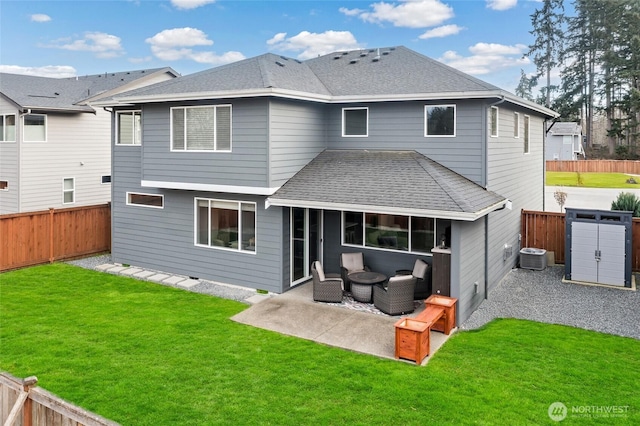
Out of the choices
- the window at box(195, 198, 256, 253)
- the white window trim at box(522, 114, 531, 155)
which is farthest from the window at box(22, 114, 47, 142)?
the white window trim at box(522, 114, 531, 155)

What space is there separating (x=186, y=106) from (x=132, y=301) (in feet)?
16.6

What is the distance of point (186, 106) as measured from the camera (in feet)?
40.7

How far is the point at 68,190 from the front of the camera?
67.6ft

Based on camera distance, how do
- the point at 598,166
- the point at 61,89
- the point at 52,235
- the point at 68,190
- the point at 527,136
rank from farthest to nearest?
the point at 598,166 → the point at 61,89 → the point at 68,190 → the point at 527,136 → the point at 52,235

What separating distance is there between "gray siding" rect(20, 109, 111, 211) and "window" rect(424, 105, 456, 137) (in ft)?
52.0

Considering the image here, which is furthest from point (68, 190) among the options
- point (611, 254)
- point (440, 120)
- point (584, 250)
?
point (611, 254)

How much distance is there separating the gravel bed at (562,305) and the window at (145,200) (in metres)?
8.97

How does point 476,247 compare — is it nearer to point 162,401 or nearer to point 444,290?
point 444,290

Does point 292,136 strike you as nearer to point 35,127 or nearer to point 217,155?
point 217,155

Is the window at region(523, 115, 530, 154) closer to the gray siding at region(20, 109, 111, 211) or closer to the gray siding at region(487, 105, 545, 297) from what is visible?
the gray siding at region(487, 105, 545, 297)

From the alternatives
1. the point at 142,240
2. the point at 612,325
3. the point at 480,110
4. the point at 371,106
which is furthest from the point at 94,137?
the point at 612,325

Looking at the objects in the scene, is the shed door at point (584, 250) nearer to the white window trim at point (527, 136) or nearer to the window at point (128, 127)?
the white window trim at point (527, 136)

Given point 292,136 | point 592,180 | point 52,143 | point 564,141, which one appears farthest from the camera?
point 564,141

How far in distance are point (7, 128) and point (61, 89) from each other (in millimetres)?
3204
